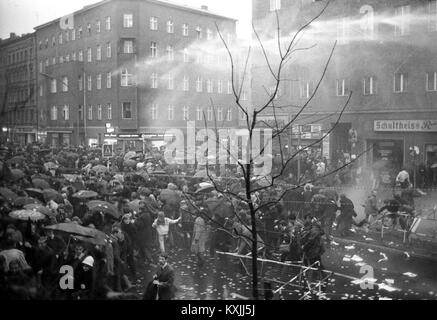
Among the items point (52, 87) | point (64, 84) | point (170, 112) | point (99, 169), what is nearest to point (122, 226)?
point (99, 169)

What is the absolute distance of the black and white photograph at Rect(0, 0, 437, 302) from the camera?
8070 mm

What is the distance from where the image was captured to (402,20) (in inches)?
856

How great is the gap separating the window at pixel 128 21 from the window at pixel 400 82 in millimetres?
12773

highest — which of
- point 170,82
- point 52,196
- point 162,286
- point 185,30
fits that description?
point 185,30

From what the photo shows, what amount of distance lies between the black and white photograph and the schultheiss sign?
0.21 ft

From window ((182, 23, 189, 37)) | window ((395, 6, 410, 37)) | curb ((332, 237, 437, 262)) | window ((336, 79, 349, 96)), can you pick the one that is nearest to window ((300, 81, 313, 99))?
window ((336, 79, 349, 96))

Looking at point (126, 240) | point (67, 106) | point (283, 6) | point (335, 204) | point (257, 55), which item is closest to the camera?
→ point (126, 240)

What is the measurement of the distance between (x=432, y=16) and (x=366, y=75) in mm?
3888

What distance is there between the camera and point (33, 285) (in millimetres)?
6551

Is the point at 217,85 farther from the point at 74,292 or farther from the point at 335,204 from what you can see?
the point at 74,292

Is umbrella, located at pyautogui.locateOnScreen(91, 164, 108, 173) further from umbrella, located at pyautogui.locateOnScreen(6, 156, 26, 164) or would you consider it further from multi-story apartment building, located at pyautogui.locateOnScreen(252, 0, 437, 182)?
multi-story apartment building, located at pyautogui.locateOnScreen(252, 0, 437, 182)

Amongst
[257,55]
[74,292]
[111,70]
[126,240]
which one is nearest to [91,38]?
[111,70]

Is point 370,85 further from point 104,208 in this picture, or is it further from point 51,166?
point 104,208
